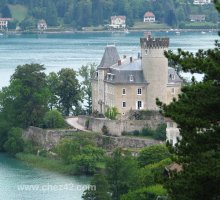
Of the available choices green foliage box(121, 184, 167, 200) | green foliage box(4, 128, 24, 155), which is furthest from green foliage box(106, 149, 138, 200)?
green foliage box(4, 128, 24, 155)

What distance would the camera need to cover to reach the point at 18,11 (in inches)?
6417

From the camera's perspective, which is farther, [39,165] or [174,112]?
[39,165]

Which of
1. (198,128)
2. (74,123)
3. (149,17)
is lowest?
(74,123)

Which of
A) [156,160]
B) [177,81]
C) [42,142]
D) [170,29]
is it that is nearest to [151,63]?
[177,81]

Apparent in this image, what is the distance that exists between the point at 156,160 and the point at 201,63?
16.6m

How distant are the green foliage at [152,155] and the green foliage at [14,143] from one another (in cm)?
743

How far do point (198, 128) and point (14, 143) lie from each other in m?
24.0

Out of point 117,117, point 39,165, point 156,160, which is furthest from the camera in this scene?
point 117,117

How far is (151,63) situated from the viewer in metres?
34.6

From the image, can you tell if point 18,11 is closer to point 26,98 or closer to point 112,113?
point 26,98

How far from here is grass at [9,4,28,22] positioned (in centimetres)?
16038

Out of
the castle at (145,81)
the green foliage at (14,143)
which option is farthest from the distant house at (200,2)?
the green foliage at (14,143)

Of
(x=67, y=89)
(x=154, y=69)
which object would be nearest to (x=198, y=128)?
(x=154, y=69)

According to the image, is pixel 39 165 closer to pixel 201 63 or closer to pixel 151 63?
pixel 151 63
